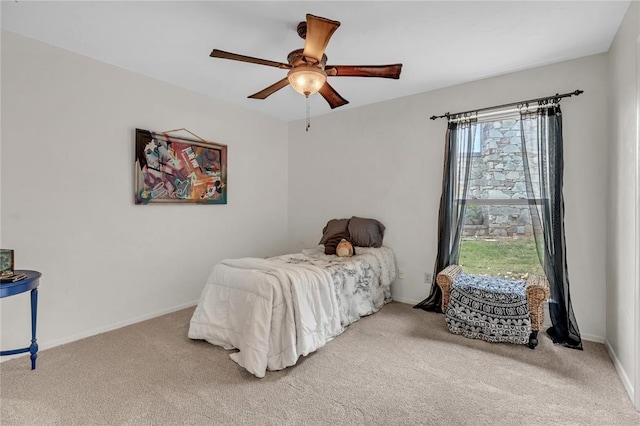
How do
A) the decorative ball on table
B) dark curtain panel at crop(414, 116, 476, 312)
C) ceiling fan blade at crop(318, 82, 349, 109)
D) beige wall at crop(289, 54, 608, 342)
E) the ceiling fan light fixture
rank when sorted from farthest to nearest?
the decorative ball on table < dark curtain panel at crop(414, 116, 476, 312) < beige wall at crop(289, 54, 608, 342) < ceiling fan blade at crop(318, 82, 349, 109) < the ceiling fan light fixture

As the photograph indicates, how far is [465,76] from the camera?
10.7 ft

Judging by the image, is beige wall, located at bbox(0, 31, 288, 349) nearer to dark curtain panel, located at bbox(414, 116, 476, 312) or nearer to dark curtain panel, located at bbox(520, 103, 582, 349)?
dark curtain panel, located at bbox(414, 116, 476, 312)

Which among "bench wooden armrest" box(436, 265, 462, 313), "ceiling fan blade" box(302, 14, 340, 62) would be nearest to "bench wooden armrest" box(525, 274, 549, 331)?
"bench wooden armrest" box(436, 265, 462, 313)

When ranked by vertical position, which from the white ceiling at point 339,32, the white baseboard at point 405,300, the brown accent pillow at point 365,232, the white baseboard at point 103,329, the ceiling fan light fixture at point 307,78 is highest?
the white ceiling at point 339,32

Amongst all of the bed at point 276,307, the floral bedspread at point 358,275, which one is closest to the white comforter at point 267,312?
the bed at point 276,307

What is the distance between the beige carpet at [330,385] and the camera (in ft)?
5.96

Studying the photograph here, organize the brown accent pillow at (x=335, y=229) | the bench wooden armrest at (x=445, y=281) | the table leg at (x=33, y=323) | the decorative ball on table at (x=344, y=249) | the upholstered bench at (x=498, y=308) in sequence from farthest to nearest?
1. the brown accent pillow at (x=335, y=229)
2. the decorative ball on table at (x=344, y=249)
3. the bench wooden armrest at (x=445, y=281)
4. the upholstered bench at (x=498, y=308)
5. the table leg at (x=33, y=323)

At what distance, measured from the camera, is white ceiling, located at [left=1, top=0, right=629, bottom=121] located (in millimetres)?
2146

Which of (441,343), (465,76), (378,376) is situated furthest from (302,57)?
(441,343)

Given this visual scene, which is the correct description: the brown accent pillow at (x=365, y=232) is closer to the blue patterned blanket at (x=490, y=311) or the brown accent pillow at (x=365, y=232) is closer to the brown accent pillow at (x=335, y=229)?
the brown accent pillow at (x=335, y=229)

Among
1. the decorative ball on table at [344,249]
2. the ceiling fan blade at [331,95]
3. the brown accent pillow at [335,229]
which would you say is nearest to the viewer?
the ceiling fan blade at [331,95]

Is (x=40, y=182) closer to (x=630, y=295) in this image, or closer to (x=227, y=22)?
(x=227, y=22)

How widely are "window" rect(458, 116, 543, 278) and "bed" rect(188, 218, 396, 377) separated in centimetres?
124

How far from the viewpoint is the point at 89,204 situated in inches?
113
